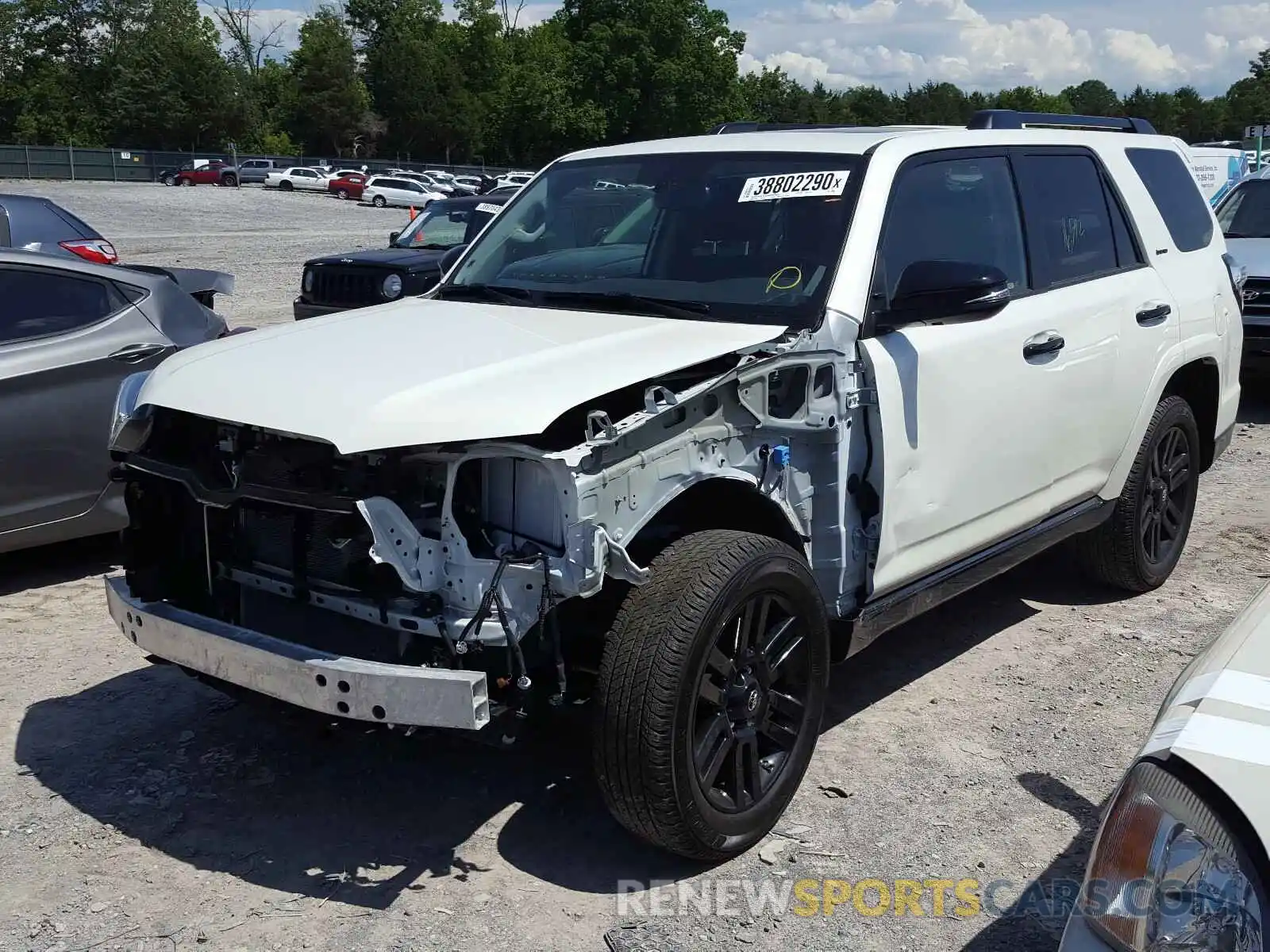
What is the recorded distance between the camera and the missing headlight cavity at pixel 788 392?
3.78 metres

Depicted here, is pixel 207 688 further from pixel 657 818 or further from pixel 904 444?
pixel 904 444

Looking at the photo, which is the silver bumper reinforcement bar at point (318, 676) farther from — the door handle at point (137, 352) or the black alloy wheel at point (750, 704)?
the door handle at point (137, 352)

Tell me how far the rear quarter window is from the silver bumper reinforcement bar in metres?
4.15

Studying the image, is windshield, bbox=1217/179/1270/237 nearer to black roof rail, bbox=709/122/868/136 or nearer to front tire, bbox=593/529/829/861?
black roof rail, bbox=709/122/868/136

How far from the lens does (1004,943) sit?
3.26 meters

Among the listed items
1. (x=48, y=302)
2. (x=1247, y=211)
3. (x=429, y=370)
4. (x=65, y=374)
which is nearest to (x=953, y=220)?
(x=429, y=370)

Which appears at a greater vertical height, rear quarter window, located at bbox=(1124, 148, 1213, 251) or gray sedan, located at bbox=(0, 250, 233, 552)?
rear quarter window, located at bbox=(1124, 148, 1213, 251)

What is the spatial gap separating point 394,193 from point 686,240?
1983 inches

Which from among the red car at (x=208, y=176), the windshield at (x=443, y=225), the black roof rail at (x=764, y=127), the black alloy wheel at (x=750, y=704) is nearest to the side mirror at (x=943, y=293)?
the black alloy wheel at (x=750, y=704)

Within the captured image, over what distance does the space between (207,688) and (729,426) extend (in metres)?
2.44

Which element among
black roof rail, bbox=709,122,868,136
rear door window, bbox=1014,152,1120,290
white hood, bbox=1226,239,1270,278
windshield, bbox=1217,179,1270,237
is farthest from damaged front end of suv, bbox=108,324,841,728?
windshield, bbox=1217,179,1270,237

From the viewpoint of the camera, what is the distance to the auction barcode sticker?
13.9 ft

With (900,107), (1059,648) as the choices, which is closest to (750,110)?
(900,107)

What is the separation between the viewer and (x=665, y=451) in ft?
11.1
